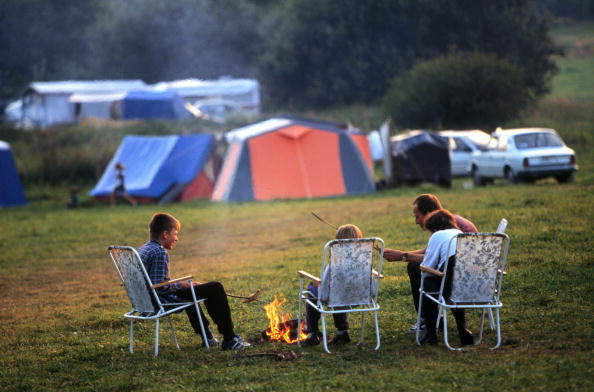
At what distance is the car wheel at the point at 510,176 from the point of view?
20594 mm

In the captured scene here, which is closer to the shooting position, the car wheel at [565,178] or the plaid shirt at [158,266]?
the plaid shirt at [158,266]

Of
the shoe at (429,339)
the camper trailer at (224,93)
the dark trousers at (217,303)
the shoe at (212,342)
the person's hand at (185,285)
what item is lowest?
the shoe at (212,342)

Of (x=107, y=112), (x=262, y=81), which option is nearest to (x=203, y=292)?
(x=107, y=112)

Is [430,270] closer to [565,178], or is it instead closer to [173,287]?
[173,287]

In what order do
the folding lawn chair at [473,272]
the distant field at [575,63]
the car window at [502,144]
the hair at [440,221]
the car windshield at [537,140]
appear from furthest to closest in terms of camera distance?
1. the distant field at [575,63]
2. the car window at [502,144]
3. the car windshield at [537,140]
4. the hair at [440,221]
5. the folding lawn chair at [473,272]

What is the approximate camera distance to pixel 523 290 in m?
8.41

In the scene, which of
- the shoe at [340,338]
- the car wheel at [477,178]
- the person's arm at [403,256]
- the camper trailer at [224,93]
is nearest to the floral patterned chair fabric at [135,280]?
the shoe at [340,338]

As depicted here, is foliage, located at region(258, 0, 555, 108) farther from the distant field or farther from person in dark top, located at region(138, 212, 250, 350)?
person in dark top, located at region(138, 212, 250, 350)

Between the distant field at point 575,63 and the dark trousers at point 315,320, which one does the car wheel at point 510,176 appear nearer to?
the dark trousers at point 315,320

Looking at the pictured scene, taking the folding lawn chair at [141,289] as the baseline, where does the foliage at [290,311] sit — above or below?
below

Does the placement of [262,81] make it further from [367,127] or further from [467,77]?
[467,77]

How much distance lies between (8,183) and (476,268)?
2154cm

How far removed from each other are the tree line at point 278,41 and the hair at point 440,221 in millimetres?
32455

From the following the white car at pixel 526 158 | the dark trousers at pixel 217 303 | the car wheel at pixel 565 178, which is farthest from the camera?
the car wheel at pixel 565 178
